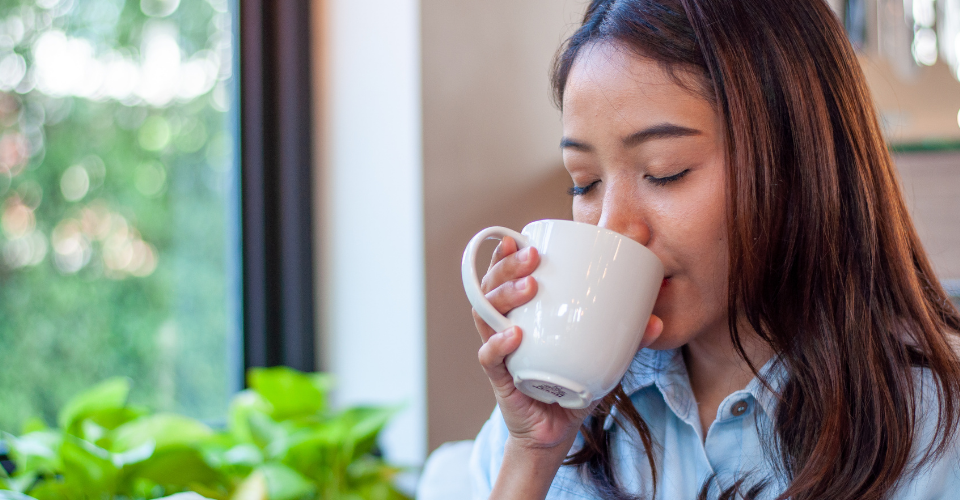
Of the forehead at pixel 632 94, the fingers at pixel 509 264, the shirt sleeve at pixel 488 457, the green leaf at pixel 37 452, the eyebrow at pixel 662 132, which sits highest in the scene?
the forehead at pixel 632 94

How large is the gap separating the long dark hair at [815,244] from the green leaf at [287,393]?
0.88 metres

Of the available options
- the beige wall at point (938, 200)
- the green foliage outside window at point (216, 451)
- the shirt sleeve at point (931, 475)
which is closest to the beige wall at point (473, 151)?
the green foliage outside window at point (216, 451)

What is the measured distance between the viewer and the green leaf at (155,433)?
3.80 feet

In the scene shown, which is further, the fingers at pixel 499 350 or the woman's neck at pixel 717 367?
the woman's neck at pixel 717 367

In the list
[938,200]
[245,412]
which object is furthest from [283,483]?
[938,200]

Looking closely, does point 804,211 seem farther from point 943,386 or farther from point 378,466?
point 378,466

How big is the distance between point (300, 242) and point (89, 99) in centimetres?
49

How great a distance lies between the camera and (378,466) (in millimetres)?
1299

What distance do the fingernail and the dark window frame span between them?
3.39ft

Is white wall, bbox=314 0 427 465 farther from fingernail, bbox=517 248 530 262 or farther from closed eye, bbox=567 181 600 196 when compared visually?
fingernail, bbox=517 248 530 262

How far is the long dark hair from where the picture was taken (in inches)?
26.0

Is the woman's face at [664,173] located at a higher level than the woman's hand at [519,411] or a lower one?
higher

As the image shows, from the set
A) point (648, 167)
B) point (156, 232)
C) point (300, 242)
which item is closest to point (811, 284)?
point (648, 167)

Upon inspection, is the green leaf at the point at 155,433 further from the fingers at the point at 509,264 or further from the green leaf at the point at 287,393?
the fingers at the point at 509,264
